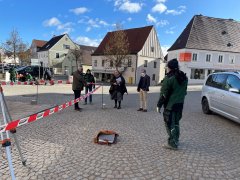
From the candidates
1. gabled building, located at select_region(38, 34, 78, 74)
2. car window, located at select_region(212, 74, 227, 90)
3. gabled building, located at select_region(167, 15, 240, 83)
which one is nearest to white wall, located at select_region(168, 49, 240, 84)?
gabled building, located at select_region(167, 15, 240, 83)

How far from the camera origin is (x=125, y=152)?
5.02m

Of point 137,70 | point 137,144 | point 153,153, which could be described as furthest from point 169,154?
point 137,70

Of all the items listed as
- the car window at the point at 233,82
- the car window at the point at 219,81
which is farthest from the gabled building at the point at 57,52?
the car window at the point at 233,82

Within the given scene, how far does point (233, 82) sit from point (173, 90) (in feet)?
12.1

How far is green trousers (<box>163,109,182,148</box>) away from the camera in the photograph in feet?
16.6

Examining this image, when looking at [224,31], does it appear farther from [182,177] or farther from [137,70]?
[182,177]

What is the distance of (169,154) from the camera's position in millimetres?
4980

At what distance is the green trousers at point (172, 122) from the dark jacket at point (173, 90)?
119 mm

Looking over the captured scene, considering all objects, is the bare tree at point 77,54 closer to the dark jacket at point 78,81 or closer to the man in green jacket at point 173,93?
the dark jacket at point 78,81

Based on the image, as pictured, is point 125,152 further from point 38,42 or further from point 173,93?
point 38,42

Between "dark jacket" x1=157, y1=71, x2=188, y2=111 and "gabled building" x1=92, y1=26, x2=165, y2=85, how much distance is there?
35.5 meters

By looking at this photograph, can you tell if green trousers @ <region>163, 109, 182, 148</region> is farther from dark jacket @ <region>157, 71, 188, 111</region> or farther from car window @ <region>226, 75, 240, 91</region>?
car window @ <region>226, 75, 240, 91</region>

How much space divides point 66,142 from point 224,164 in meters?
3.50

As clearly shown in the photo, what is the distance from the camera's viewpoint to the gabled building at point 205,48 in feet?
132
